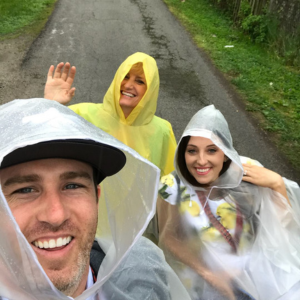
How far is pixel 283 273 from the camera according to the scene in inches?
77.0

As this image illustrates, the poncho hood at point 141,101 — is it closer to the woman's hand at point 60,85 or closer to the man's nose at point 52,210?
the woman's hand at point 60,85

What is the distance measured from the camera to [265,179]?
2152mm

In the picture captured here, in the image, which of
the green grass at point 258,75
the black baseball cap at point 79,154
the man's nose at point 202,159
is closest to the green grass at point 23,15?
the green grass at point 258,75

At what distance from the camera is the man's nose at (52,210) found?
3.44ft

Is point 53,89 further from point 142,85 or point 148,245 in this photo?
point 148,245

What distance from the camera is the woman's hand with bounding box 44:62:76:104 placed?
243 centimetres

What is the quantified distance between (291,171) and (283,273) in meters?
2.40

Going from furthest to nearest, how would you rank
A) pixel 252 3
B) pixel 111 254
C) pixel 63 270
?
pixel 252 3 < pixel 111 254 < pixel 63 270

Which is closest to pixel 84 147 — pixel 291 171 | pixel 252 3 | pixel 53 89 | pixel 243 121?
pixel 53 89

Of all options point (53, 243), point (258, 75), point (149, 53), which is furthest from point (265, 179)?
point (149, 53)

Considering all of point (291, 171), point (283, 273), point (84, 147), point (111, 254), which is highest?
point (84, 147)

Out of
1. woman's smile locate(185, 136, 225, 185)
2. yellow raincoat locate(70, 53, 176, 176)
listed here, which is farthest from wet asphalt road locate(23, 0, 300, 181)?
woman's smile locate(185, 136, 225, 185)

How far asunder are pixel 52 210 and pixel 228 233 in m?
1.35

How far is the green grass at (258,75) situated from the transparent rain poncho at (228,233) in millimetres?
2288
